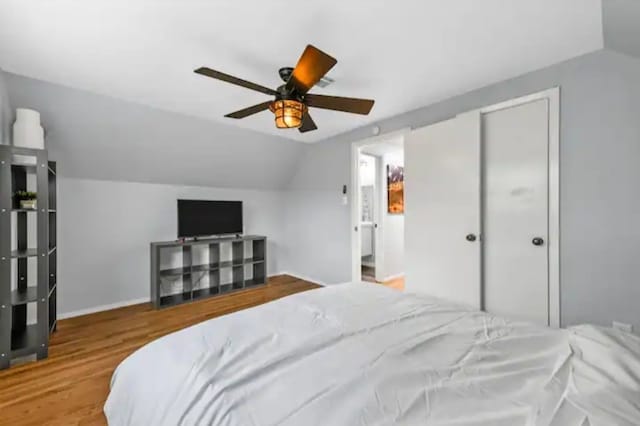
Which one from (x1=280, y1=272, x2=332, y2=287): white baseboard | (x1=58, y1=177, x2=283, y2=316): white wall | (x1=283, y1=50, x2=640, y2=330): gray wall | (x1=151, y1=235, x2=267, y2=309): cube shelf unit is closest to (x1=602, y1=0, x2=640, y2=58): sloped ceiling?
(x1=283, y1=50, x2=640, y2=330): gray wall

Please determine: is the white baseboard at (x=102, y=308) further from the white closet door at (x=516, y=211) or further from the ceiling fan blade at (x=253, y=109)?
the white closet door at (x=516, y=211)

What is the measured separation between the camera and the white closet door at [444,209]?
2633mm

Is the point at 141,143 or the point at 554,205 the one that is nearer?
the point at 554,205

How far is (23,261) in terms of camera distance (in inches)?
105

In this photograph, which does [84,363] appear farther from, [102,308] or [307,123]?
[307,123]

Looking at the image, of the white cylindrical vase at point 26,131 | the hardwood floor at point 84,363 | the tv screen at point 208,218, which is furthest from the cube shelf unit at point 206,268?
the white cylindrical vase at point 26,131

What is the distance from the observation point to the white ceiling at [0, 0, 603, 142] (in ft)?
5.22

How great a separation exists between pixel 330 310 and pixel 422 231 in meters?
1.76

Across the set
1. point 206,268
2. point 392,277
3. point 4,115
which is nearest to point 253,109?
point 4,115

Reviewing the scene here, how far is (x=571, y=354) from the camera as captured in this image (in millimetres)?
1108

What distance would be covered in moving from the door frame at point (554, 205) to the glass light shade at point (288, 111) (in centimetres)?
194

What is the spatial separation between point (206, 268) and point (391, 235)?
9.76ft

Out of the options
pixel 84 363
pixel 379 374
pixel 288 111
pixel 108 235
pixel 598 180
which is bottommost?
pixel 84 363

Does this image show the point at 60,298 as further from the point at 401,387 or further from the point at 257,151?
the point at 401,387
